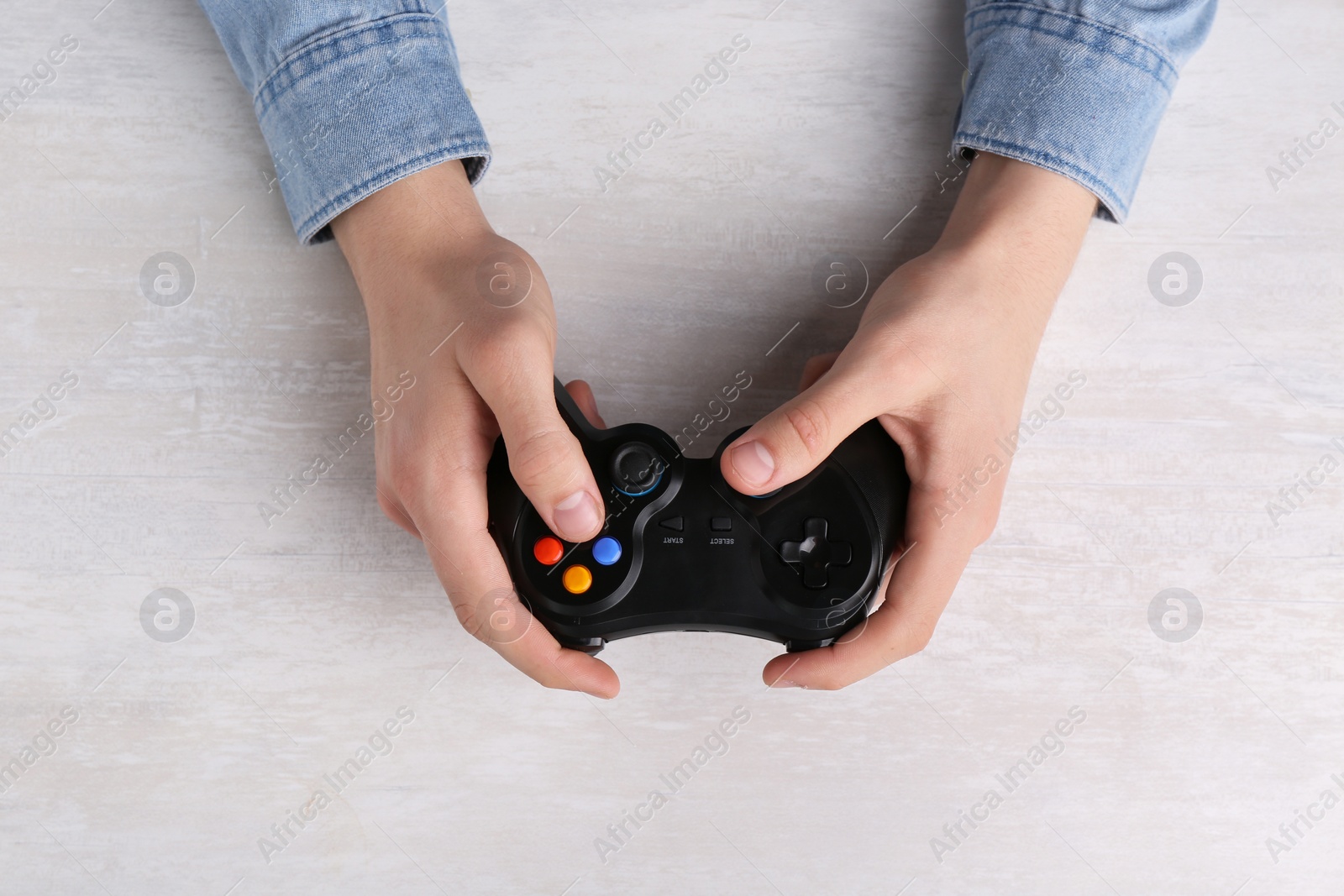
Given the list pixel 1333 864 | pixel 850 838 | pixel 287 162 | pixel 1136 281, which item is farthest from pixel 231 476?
pixel 1333 864

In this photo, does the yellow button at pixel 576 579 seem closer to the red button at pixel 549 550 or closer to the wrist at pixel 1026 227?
the red button at pixel 549 550

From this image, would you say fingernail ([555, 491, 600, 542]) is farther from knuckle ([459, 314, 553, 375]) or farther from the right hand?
knuckle ([459, 314, 553, 375])

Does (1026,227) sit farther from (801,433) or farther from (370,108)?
(370,108)

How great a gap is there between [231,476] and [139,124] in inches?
13.8

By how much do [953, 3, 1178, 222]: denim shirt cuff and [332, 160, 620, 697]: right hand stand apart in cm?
41

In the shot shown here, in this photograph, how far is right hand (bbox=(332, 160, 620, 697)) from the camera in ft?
2.17

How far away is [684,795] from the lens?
0.82 m

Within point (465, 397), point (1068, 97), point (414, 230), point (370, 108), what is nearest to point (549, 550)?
point (465, 397)

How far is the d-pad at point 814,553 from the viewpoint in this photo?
71 centimetres

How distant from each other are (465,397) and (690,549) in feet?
0.68

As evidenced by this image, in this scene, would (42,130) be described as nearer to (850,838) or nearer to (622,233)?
(622,233)

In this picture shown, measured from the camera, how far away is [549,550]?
0.70 m

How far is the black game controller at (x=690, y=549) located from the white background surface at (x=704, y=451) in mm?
137

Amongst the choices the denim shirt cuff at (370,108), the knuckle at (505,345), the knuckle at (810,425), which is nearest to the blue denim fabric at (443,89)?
the denim shirt cuff at (370,108)
